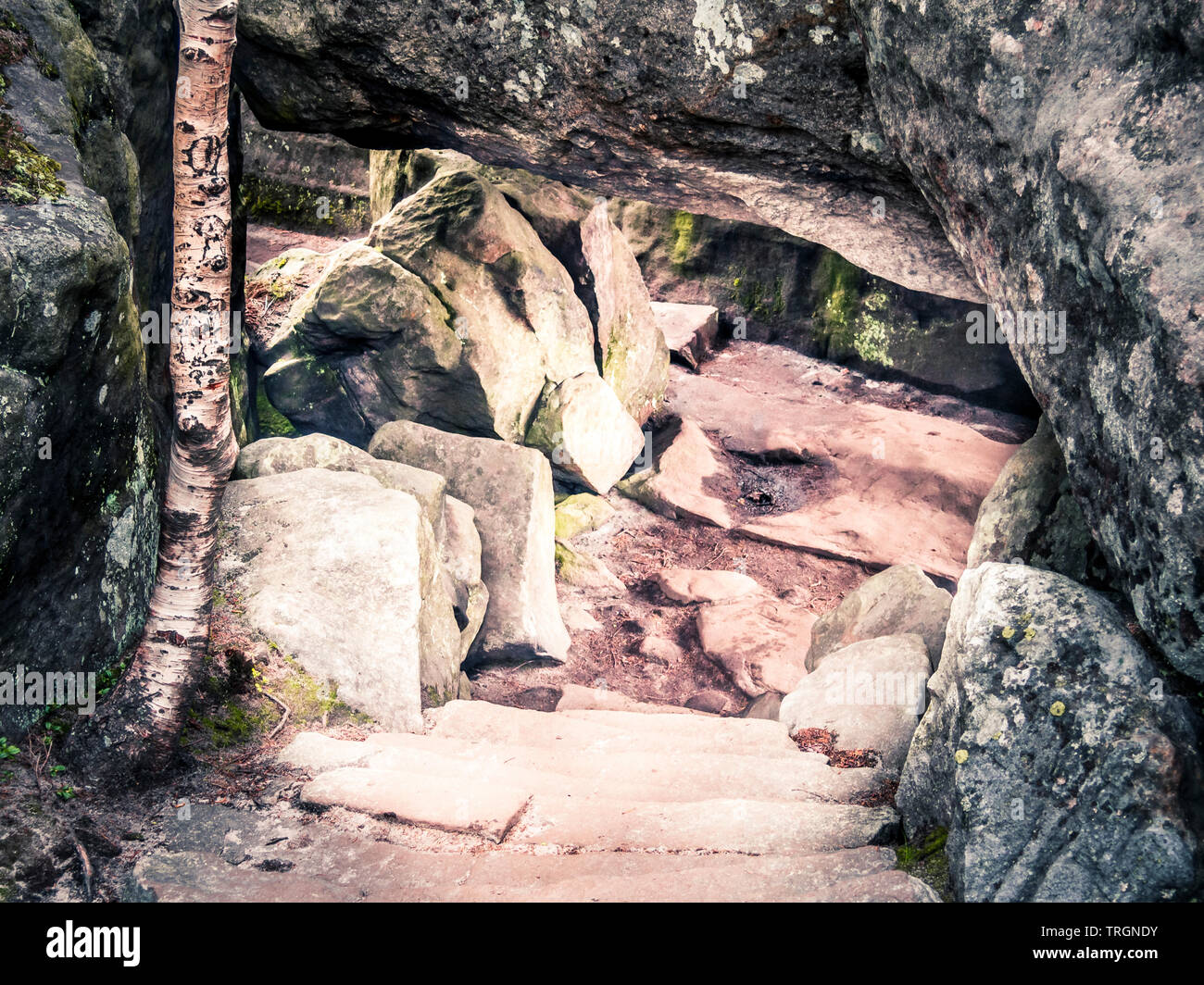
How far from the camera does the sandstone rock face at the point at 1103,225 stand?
277 centimetres

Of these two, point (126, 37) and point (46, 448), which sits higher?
point (126, 37)

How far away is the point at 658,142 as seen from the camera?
5.17 m

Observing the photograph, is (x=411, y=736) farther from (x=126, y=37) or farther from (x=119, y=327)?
(x=126, y=37)

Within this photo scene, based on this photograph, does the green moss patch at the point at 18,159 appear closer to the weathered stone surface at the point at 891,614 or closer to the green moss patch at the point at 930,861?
the green moss patch at the point at 930,861

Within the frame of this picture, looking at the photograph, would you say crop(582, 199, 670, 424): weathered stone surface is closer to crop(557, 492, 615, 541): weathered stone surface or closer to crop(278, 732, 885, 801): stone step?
crop(557, 492, 615, 541): weathered stone surface

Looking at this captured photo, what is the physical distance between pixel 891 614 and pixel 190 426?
481 cm

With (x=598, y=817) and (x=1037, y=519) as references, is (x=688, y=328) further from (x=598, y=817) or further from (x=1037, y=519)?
(x=598, y=817)

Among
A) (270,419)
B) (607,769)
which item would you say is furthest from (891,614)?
(270,419)

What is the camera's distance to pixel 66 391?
11.1ft

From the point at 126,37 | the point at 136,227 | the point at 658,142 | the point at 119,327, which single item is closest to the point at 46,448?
the point at 119,327

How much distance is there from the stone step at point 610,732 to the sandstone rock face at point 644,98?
114 inches

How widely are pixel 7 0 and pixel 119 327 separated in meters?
1.57

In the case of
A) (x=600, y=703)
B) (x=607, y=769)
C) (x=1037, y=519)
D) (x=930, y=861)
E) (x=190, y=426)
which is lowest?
(x=600, y=703)

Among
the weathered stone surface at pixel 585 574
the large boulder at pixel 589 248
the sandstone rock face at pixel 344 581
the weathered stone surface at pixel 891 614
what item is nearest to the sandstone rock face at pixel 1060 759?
the weathered stone surface at pixel 891 614
